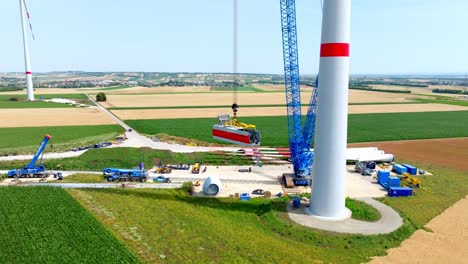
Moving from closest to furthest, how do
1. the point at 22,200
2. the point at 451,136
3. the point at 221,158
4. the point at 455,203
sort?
the point at 22,200
the point at 455,203
the point at 221,158
the point at 451,136

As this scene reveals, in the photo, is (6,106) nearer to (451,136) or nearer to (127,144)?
(127,144)

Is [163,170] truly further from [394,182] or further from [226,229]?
[394,182]

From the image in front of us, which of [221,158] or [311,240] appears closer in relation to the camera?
[311,240]

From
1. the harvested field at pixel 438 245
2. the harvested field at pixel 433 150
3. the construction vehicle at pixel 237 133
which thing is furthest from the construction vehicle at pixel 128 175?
the harvested field at pixel 433 150

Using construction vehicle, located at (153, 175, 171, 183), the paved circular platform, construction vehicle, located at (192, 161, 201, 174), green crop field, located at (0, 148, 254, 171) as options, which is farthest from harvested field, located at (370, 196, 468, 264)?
green crop field, located at (0, 148, 254, 171)

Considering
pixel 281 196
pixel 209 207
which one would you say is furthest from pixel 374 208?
pixel 209 207

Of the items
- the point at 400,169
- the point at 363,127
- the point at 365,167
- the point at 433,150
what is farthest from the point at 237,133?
the point at 363,127

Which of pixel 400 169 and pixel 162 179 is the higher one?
pixel 400 169
